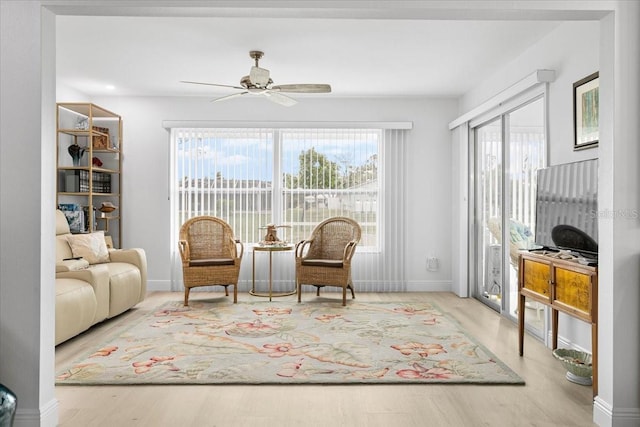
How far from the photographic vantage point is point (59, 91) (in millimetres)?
5617

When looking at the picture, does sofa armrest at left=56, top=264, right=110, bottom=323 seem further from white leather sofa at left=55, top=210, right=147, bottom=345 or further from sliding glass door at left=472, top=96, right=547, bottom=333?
sliding glass door at left=472, top=96, right=547, bottom=333

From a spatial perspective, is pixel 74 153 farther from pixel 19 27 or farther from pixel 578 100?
pixel 578 100

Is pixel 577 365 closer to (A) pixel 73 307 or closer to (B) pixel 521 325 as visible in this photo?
(B) pixel 521 325

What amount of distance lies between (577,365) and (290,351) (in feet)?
6.50

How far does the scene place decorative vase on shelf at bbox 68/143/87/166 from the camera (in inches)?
220

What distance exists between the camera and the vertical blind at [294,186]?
6.38 metres

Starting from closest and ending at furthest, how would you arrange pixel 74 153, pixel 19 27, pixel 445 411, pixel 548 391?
pixel 19 27 → pixel 445 411 → pixel 548 391 → pixel 74 153

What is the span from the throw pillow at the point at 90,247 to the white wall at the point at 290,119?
4.30 feet

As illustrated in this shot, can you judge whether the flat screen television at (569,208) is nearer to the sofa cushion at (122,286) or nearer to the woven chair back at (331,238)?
the woven chair back at (331,238)

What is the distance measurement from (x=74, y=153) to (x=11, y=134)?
357 centimetres

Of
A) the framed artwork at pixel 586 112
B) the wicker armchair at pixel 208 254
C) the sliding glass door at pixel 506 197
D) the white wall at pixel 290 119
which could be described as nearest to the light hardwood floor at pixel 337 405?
the sliding glass door at pixel 506 197

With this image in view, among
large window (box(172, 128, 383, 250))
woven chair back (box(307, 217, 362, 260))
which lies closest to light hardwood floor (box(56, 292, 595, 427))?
woven chair back (box(307, 217, 362, 260))

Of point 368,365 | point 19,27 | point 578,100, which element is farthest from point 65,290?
point 578,100

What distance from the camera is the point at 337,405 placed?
2.68 meters
